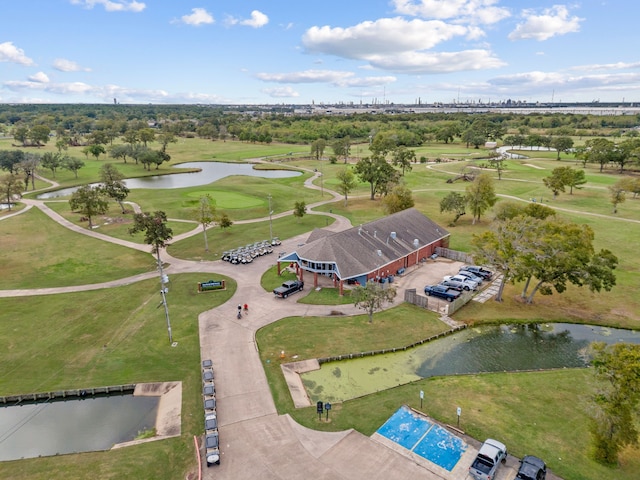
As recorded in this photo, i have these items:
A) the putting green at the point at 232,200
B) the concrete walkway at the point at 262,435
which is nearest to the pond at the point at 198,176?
the putting green at the point at 232,200

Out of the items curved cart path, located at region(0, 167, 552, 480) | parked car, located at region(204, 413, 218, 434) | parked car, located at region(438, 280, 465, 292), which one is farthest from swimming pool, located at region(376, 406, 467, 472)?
parked car, located at region(438, 280, 465, 292)

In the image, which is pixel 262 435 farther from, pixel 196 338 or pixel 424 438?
pixel 196 338

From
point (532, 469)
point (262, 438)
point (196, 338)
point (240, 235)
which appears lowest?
point (262, 438)

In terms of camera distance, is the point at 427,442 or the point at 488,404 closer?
the point at 427,442

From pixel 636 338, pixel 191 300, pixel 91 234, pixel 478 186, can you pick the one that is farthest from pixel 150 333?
pixel 478 186

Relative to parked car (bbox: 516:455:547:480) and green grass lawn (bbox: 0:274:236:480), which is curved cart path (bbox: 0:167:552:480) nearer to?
green grass lawn (bbox: 0:274:236:480)

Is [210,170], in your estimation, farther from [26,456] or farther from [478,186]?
[26,456]

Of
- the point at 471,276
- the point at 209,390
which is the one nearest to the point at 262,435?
the point at 209,390
